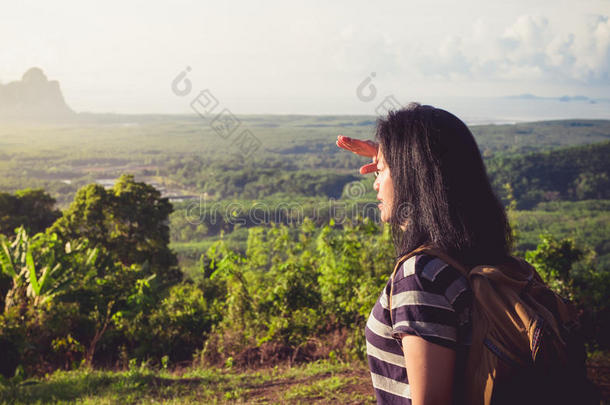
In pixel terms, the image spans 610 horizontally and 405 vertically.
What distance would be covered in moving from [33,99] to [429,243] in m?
118

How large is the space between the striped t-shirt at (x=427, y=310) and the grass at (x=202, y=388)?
2924 mm

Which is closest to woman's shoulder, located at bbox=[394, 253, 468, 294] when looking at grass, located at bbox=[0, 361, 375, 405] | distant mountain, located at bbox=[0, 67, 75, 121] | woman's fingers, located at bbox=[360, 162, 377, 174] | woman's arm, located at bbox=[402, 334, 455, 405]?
woman's arm, located at bbox=[402, 334, 455, 405]

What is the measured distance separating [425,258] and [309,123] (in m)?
91.7

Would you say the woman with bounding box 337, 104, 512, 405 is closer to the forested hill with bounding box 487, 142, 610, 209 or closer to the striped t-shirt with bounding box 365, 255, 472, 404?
the striped t-shirt with bounding box 365, 255, 472, 404

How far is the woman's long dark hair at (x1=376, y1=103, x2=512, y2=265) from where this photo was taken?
4.27 ft

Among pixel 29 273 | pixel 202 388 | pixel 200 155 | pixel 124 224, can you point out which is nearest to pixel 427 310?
pixel 202 388

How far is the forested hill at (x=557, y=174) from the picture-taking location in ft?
116

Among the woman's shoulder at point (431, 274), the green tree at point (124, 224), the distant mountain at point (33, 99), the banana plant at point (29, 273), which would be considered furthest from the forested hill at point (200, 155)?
the woman's shoulder at point (431, 274)

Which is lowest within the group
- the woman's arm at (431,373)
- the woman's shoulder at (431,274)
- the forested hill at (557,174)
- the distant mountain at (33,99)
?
the forested hill at (557,174)

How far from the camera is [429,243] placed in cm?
132

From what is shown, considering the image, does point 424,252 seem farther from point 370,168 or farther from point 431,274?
point 370,168

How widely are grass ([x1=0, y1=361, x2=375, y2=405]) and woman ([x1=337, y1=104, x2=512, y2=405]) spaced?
9.59 ft

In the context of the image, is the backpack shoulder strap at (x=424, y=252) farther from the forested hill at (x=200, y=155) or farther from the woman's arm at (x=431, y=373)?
the forested hill at (x=200, y=155)

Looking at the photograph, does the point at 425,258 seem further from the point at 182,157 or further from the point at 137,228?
the point at 182,157
